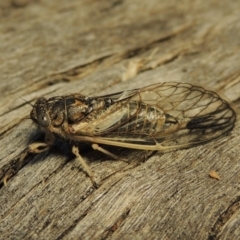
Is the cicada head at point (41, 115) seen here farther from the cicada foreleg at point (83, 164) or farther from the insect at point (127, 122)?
the cicada foreleg at point (83, 164)

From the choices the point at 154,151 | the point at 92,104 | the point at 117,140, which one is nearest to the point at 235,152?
the point at 154,151

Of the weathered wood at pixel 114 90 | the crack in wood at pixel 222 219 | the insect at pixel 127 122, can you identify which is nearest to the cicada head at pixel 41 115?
the insect at pixel 127 122

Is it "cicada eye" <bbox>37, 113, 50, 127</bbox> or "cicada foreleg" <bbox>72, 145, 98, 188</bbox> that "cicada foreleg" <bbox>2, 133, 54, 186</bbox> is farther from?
"cicada foreleg" <bbox>72, 145, 98, 188</bbox>

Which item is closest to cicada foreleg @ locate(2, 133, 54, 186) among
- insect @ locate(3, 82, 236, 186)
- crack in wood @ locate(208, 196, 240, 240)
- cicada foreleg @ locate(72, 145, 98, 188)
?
insect @ locate(3, 82, 236, 186)

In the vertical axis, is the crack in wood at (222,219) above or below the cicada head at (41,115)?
below

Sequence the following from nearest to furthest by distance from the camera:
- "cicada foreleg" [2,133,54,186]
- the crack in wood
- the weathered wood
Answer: the crack in wood, the weathered wood, "cicada foreleg" [2,133,54,186]

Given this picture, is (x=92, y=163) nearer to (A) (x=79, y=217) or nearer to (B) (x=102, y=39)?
(A) (x=79, y=217)
